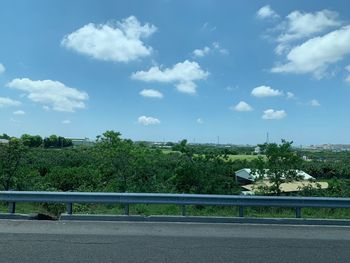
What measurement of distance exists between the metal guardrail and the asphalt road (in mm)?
565

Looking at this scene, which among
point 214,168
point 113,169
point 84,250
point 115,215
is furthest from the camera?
point 113,169

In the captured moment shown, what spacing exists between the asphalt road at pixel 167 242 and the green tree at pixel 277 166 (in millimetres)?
5665

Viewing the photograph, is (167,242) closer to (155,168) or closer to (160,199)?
(160,199)

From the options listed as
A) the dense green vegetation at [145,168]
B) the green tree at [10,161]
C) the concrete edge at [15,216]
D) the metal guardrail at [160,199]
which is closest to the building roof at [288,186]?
the dense green vegetation at [145,168]

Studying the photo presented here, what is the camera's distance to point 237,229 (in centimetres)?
823

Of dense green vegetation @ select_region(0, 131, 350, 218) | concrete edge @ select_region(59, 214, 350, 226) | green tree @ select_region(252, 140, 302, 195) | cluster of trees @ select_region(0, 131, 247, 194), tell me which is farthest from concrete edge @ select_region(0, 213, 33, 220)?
green tree @ select_region(252, 140, 302, 195)

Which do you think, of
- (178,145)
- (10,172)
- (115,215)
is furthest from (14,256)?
(178,145)

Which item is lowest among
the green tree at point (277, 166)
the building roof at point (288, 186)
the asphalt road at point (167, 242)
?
the asphalt road at point (167, 242)

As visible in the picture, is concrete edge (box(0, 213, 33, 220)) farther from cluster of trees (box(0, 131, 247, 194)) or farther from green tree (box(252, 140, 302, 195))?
green tree (box(252, 140, 302, 195))

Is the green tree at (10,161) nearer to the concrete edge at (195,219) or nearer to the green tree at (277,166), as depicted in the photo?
the concrete edge at (195,219)

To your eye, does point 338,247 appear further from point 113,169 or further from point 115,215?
point 113,169

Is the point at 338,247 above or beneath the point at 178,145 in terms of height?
beneath

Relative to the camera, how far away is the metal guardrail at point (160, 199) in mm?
8953

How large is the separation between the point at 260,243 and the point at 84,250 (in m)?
3.00
